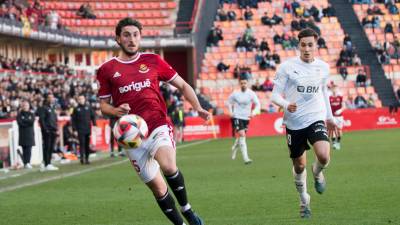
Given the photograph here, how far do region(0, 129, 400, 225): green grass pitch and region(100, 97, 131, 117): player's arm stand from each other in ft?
8.11

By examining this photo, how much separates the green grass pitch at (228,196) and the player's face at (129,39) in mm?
2783

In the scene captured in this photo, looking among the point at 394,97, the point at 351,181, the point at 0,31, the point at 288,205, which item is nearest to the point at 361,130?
the point at 394,97

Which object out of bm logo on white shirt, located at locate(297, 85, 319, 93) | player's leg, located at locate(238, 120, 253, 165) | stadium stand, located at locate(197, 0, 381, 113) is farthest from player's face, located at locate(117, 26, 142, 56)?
stadium stand, located at locate(197, 0, 381, 113)

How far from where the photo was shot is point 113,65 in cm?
1034

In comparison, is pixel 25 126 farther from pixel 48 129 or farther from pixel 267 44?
pixel 267 44

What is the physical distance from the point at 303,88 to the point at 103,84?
3.56m

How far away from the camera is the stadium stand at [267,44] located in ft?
183

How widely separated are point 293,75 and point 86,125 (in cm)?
1651

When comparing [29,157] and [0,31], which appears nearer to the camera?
[29,157]

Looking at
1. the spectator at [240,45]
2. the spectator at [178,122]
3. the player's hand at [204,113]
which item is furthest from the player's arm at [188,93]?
the spectator at [240,45]

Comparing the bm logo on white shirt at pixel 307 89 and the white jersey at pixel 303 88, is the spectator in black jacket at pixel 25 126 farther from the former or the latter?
the bm logo on white shirt at pixel 307 89

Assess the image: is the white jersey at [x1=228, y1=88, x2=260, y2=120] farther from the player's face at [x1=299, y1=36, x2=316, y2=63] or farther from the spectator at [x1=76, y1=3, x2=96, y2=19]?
the spectator at [x1=76, y1=3, x2=96, y2=19]

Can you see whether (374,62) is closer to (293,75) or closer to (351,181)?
(351,181)

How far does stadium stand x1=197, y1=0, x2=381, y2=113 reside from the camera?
55.7 m
